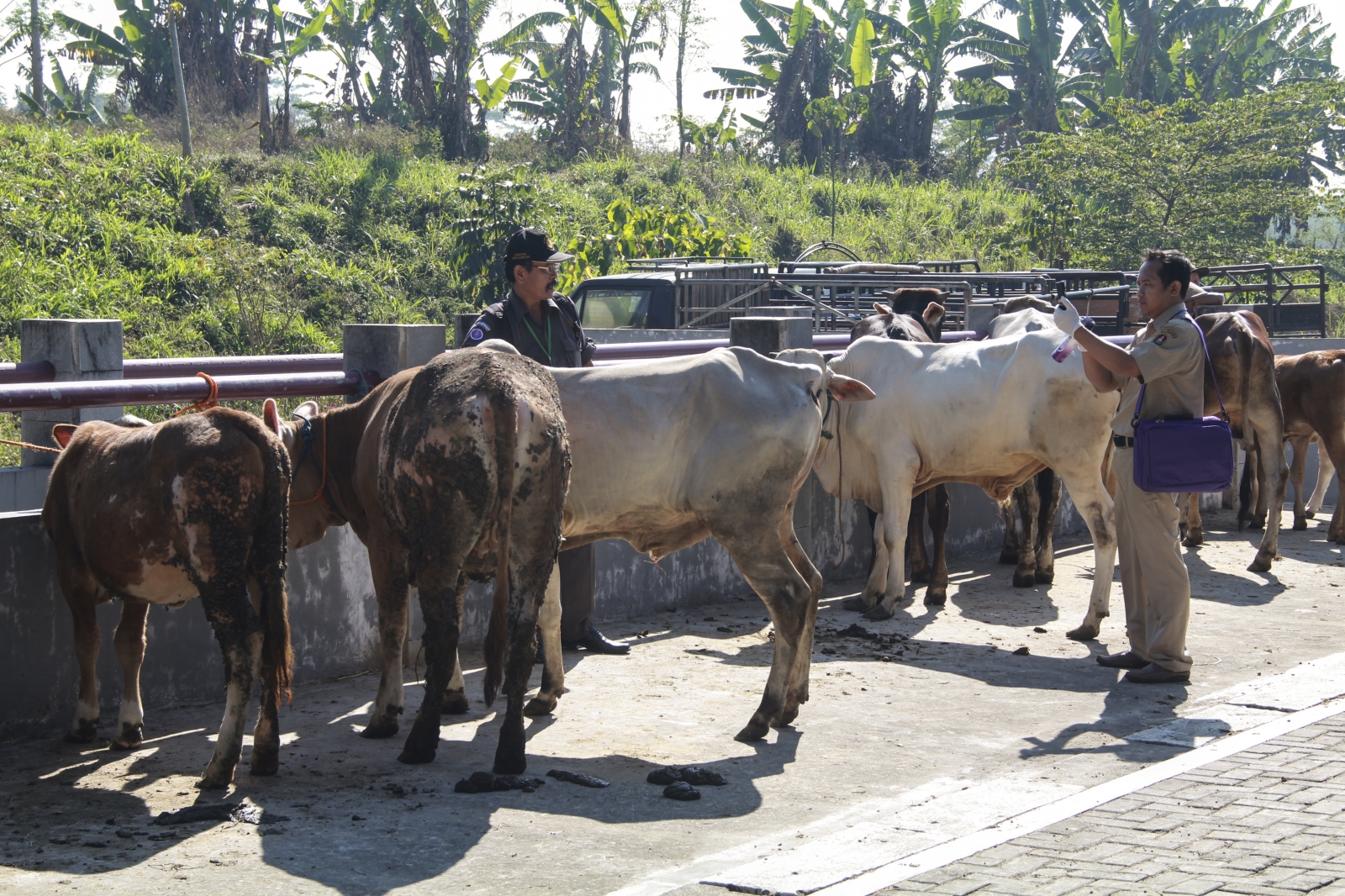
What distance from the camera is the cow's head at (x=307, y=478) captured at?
6.16m

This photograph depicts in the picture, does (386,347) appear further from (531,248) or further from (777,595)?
(777,595)

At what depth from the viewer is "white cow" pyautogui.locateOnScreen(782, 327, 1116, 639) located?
8875mm

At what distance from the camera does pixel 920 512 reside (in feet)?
33.5

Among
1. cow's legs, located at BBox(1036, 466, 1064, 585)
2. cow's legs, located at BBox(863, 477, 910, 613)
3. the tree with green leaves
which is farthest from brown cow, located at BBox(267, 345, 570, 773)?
the tree with green leaves

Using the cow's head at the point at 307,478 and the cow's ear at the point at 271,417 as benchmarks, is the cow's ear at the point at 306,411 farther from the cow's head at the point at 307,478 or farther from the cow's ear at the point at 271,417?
the cow's ear at the point at 271,417

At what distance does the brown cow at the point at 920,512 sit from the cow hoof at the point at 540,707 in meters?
3.39

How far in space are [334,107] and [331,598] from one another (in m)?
37.3

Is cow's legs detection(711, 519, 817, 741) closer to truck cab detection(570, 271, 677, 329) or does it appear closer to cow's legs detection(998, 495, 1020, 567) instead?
cow's legs detection(998, 495, 1020, 567)

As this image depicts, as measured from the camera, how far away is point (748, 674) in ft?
24.0

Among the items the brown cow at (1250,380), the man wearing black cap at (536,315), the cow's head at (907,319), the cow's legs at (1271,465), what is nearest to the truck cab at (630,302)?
the cow's head at (907,319)

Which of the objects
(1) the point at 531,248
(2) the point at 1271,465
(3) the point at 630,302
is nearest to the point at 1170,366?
(1) the point at 531,248

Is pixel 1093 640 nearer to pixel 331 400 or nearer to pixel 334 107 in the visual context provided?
pixel 331 400

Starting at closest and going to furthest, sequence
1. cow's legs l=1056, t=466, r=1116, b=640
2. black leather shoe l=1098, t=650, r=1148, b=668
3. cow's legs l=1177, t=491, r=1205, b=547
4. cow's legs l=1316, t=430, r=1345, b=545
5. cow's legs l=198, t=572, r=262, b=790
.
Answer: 1. cow's legs l=198, t=572, r=262, b=790
2. black leather shoe l=1098, t=650, r=1148, b=668
3. cow's legs l=1056, t=466, r=1116, b=640
4. cow's legs l=1177, t=491, r=1205, b=547
5. cow's legs l=1316, t=430, r=1345, b=545

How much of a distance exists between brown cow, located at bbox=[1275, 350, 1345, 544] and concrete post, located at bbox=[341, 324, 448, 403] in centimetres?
844
